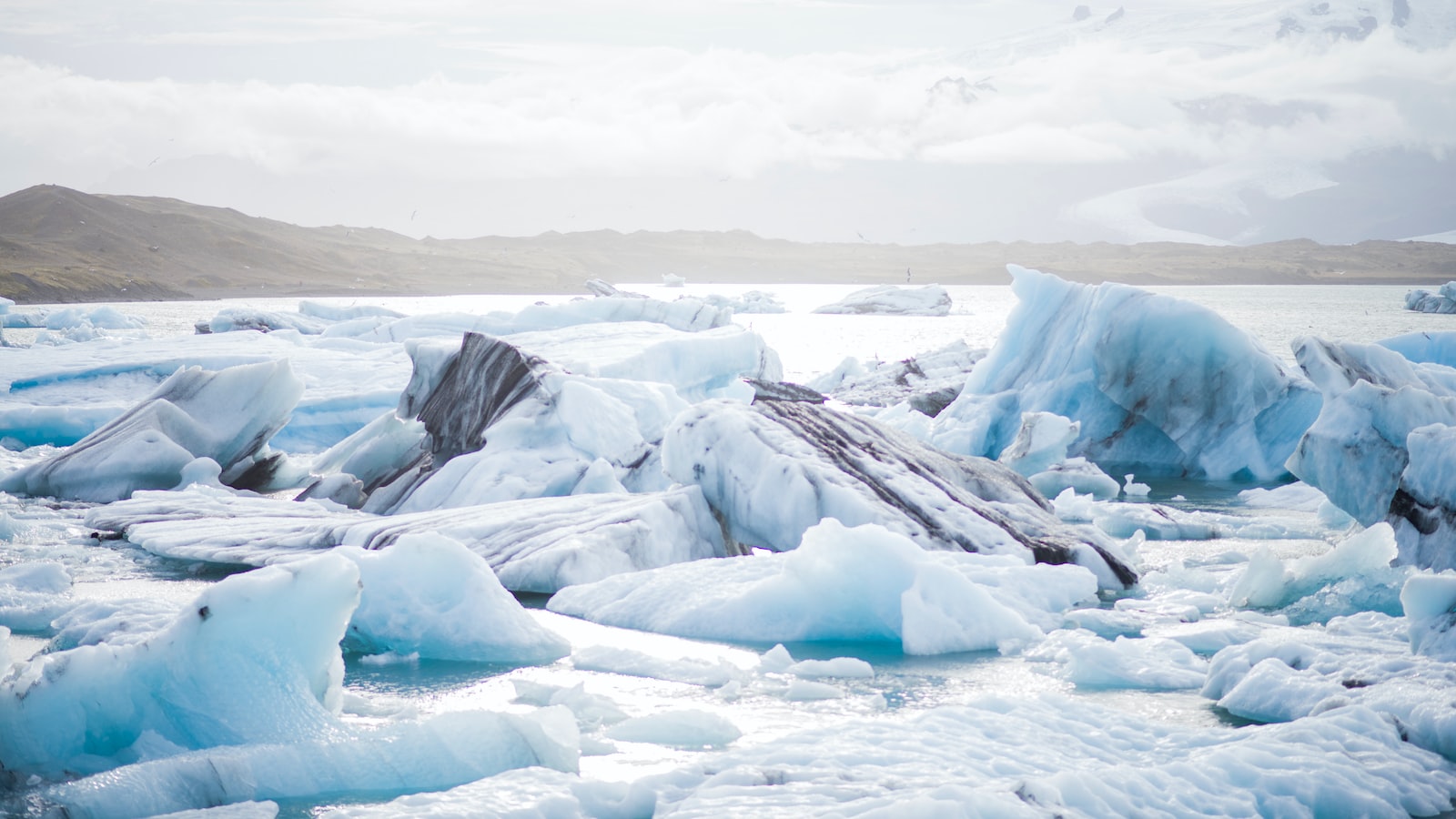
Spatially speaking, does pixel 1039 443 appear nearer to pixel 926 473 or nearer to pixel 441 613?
pixel 926 473

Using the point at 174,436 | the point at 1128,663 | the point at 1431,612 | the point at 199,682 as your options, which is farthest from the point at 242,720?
the point at 174,436

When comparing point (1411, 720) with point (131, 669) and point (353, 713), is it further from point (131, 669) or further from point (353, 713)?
point (131, 669)

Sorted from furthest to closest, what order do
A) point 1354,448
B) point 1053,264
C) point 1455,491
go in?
1. point 1053,264
2. point 1354,448
3. point 1455,491

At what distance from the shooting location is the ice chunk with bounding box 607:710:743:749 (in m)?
4.55

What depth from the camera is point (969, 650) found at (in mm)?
6156

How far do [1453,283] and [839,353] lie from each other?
2705 centimetres

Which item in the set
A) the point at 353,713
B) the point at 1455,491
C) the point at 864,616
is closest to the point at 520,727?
the point at 353,713

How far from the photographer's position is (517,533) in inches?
307

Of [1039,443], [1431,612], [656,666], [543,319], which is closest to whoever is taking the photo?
[1431,612]

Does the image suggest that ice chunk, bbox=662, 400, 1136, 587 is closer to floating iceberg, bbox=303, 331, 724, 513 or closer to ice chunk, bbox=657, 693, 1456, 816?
floating iceberg, bbox=303, 331, 724, 513

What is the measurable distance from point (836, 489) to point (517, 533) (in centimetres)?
211

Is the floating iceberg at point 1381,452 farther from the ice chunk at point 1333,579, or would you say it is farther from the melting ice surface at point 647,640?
the ice chunk at point 1333,579

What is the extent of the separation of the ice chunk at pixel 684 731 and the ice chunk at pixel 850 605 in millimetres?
1702

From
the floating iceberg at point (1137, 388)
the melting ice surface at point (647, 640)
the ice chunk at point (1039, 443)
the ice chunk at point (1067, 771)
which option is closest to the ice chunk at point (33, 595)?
the melting ice surface at point (647, 640)
